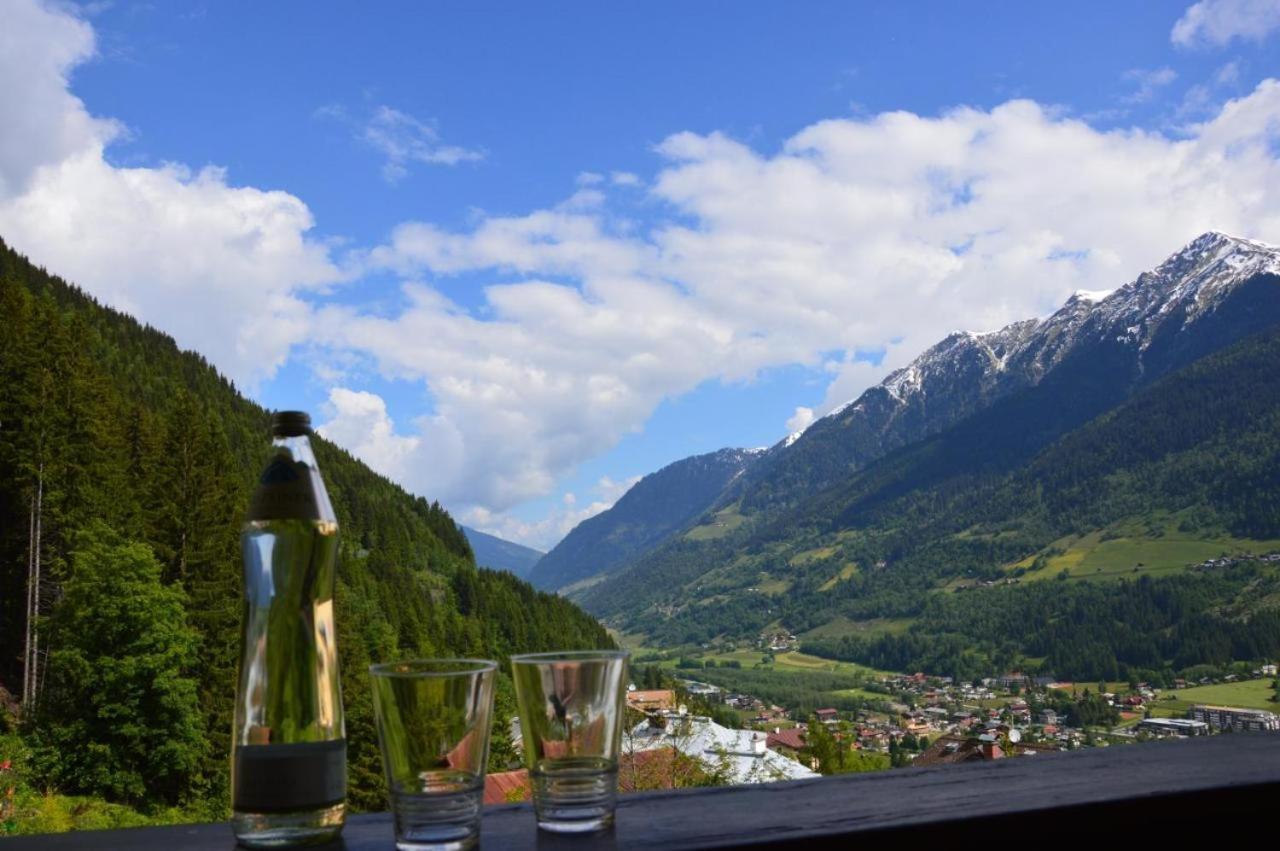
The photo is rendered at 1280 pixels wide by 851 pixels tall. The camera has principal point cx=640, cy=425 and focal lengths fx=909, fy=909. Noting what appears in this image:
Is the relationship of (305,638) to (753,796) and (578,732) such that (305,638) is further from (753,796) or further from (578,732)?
(753,796)

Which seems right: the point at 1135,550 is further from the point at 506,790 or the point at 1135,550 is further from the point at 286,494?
the point at 286,494

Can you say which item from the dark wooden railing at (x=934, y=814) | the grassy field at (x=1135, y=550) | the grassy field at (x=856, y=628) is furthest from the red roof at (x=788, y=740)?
the grassy field at (x=1135, y=550)

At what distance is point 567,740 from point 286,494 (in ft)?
1.12

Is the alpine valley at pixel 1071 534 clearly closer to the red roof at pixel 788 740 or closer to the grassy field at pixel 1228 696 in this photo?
the grassy field at pixel 1228 696

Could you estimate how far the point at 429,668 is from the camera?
2.66ft

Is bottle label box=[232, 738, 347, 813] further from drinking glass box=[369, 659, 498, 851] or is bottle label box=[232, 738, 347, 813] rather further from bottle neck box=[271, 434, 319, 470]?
bottle neck box=[271, 434, 319, 470]

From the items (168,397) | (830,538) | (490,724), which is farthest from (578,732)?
(830,538)

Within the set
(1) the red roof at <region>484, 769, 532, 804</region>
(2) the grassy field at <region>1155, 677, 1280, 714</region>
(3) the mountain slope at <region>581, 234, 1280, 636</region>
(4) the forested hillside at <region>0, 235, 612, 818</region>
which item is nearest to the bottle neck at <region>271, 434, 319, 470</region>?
(1) the red roof at <region>484, 769, 532, 804</region>

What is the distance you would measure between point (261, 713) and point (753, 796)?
50 cm

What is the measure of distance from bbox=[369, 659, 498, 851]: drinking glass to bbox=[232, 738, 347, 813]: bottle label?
6cm

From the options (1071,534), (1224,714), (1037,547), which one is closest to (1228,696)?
(1224,714)

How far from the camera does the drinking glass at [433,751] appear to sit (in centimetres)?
76

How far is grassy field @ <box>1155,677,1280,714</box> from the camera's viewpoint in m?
45.9

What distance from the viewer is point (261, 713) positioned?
0.80m
